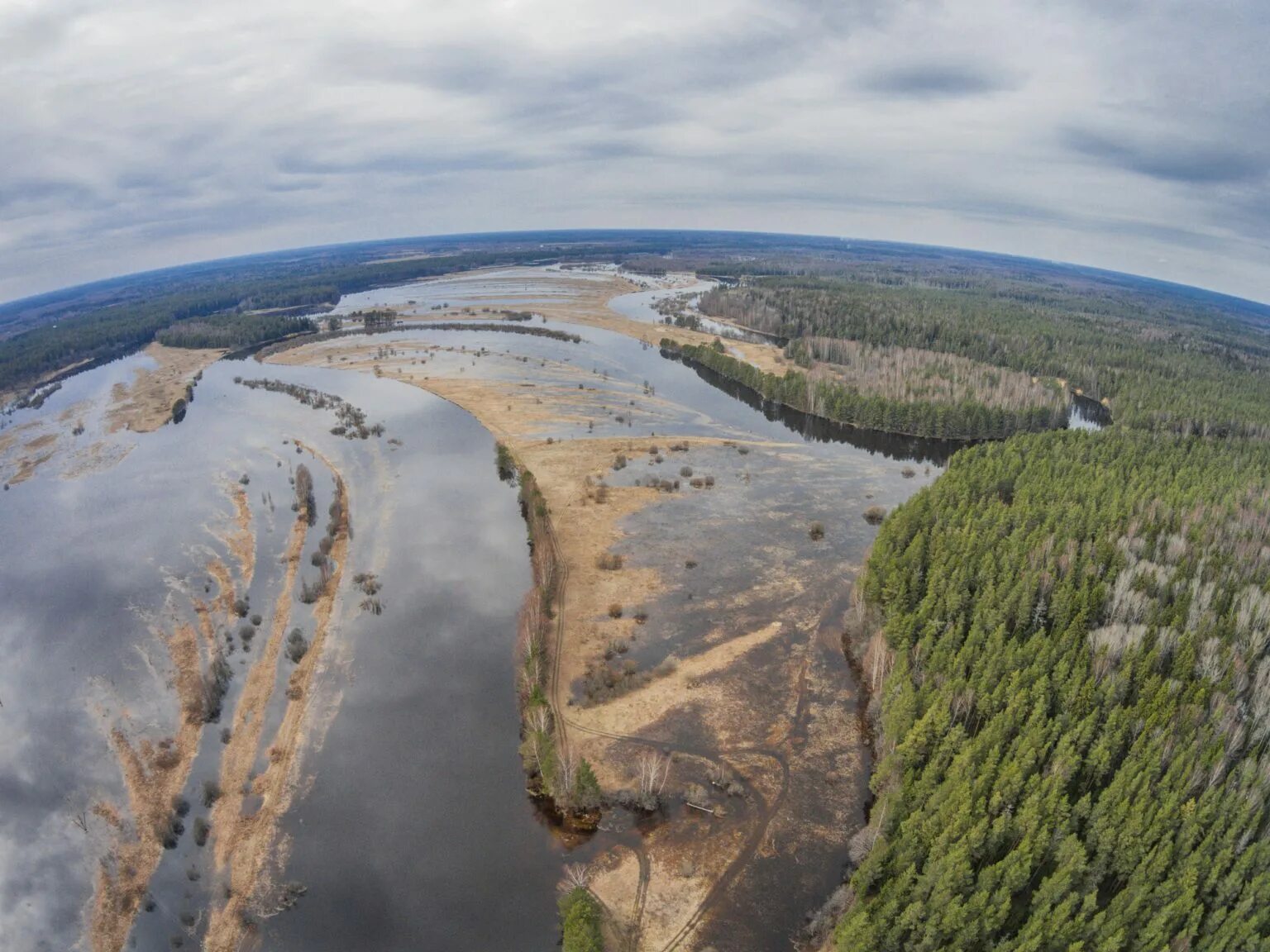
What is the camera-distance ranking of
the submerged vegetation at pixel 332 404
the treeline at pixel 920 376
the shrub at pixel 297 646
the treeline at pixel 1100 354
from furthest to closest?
1. the treeline at pixel 920 376
2. the treeline at pixel 1100 354
3. the submerged vegetation at pixel 332 404
4. the shrub at pixel 297 646

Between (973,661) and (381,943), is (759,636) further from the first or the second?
(381,943)

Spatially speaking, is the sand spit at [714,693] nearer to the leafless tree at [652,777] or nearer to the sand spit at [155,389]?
the leafless tree at [652,777]

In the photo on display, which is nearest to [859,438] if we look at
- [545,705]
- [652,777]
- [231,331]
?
[545,705]

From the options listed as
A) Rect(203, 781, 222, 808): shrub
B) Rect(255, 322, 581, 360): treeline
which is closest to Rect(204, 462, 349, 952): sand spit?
Rect(203, 781, 222, 808): shrub

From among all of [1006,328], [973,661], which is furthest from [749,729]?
[1006,328]

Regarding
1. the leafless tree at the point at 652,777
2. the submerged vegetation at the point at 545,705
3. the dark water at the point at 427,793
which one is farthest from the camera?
the leafless tree at the point at 652,777

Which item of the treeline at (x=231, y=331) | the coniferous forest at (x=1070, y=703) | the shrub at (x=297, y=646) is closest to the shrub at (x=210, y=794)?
the shrub at (x=297, y=646)
